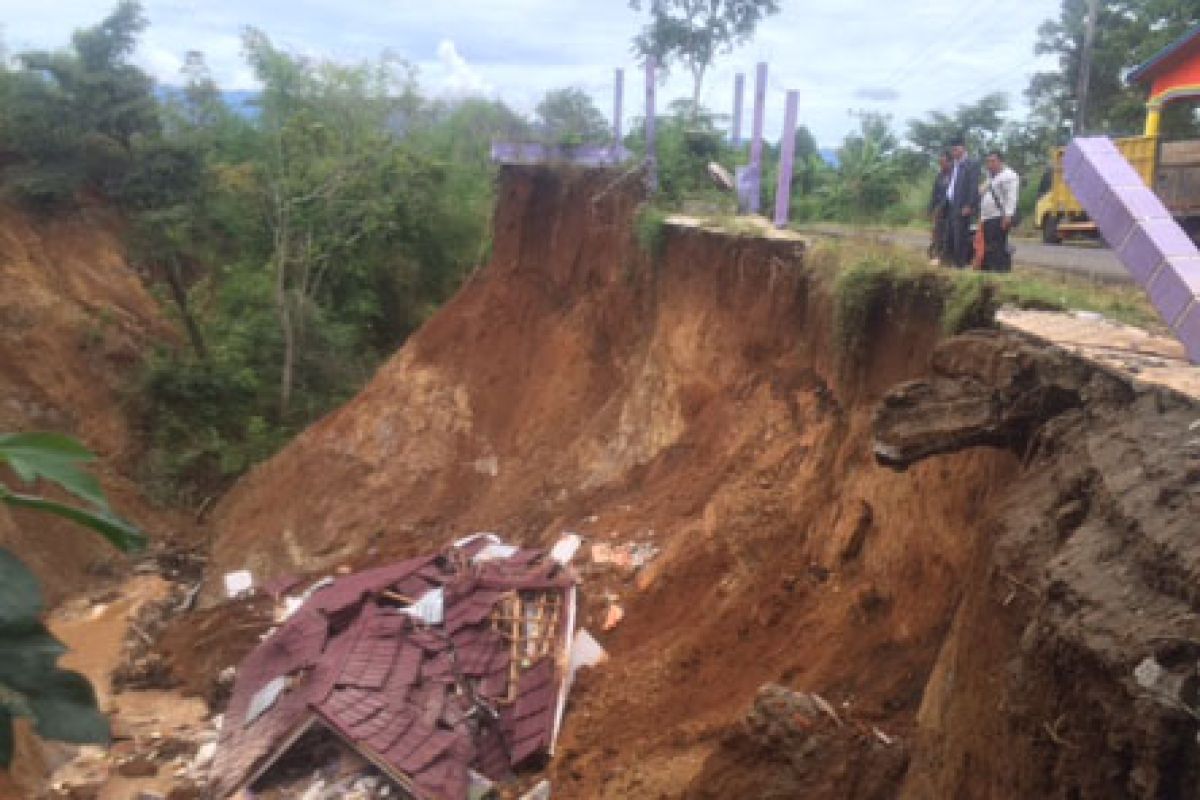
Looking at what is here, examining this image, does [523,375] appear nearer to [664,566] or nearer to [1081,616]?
[664,566]

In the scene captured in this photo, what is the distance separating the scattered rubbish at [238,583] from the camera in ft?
44.1

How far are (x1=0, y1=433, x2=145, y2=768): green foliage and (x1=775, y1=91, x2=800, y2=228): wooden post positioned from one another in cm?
996

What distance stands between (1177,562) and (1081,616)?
0.32 metres

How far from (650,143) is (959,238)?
597 centimetres

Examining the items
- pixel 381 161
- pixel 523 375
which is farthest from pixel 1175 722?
pixel 381 161

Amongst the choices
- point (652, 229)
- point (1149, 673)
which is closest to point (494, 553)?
point (652, 229)

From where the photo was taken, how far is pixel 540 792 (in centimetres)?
749

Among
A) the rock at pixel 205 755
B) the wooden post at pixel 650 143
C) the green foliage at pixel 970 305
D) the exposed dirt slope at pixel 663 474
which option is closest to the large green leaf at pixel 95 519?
the exposed dirt slope at pixel 663 474

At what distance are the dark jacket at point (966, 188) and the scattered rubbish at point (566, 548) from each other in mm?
5246

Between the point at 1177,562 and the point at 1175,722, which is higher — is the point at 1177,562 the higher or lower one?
the higher one

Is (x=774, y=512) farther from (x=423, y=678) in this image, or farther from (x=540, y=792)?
(x=423, y=678)

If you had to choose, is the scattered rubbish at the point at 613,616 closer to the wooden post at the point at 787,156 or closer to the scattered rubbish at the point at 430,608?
the scattered rubbish at the point at 430,608

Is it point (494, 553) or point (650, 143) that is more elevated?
point (650, 143)

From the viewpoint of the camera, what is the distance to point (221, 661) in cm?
1132
